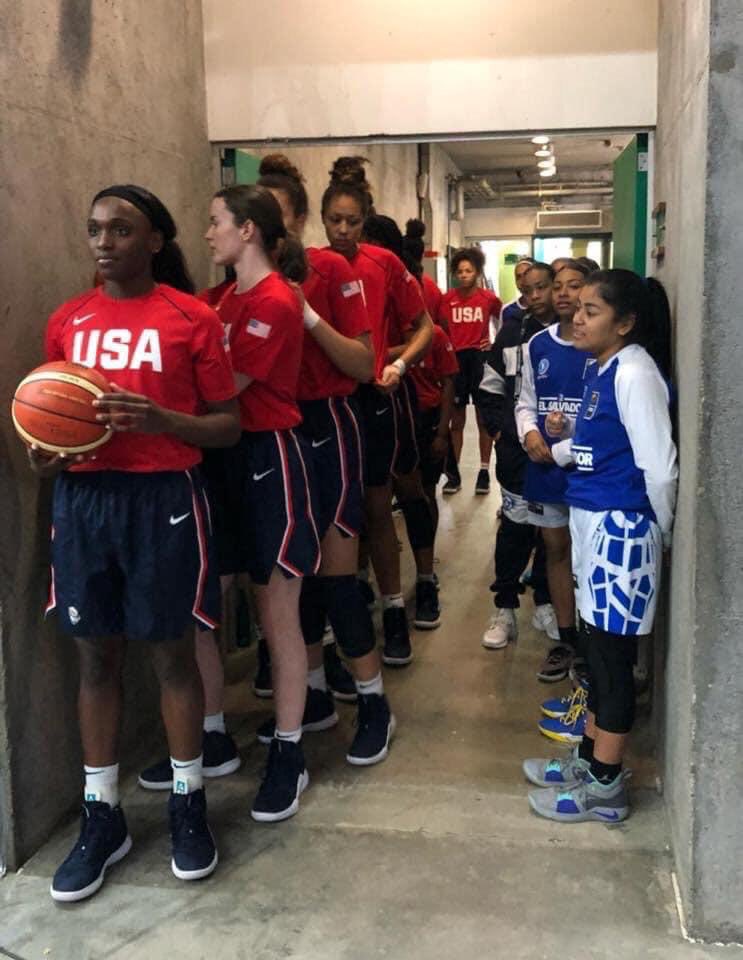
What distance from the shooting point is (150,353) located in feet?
6.93

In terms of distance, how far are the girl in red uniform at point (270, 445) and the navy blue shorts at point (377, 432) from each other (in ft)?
2.83

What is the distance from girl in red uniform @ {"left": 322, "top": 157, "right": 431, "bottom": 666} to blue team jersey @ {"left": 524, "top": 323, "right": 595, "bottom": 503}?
47 cm

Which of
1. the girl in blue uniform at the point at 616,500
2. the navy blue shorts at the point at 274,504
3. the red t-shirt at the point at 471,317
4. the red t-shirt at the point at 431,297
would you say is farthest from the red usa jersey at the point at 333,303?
the red t-shirt at the point at 471,317

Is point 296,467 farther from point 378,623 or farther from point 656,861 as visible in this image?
point 378,623

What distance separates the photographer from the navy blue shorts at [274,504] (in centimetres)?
246

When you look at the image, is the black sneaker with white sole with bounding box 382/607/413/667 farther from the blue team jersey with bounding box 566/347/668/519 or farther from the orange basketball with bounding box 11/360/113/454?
the orange basketball with bounding box 11/360/113/454

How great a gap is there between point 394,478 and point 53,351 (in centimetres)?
196

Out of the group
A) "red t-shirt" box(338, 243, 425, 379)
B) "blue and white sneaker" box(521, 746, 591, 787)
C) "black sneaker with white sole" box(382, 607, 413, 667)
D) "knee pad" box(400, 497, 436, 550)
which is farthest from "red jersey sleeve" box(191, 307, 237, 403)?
"knee pad" box(400, 497, 436, 550)

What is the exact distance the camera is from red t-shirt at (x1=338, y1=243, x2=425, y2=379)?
3225mm

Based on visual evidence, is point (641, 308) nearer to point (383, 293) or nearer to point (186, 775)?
point (383, 293)

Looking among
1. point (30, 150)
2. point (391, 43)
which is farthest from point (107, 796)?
point (391, 43)

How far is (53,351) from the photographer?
7.32 feet

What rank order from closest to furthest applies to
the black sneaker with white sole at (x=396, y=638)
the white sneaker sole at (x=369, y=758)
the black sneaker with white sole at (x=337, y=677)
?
1. the white sneaker sole at (x=369, y=758)
2. the black sneaker with white sole at (x=337, y=677)
3. the black sneaker with white sole at (x=396, y=638)

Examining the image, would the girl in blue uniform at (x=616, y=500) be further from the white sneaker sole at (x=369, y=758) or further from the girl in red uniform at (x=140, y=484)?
the girl in red uniform at (x=140, y=484)
